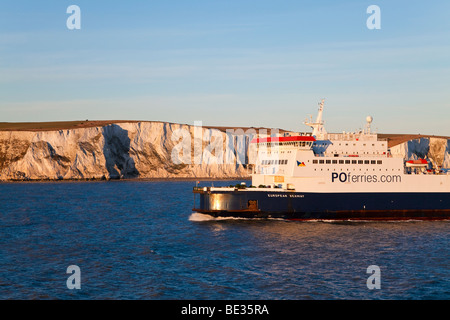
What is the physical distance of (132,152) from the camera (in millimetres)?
120438

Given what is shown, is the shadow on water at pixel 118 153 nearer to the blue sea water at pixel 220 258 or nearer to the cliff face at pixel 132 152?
the cliff face at pixel 132 152

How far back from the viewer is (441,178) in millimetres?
43844

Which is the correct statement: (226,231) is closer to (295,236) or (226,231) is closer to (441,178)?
(295,236)

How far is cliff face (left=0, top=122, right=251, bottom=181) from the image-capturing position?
114 m

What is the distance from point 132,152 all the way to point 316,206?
85.9 m

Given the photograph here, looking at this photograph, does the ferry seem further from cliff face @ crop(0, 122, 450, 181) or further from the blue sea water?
cliff face @ crop(0, 122, 450, 181)

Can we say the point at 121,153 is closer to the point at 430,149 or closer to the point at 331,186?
the point at 430,149

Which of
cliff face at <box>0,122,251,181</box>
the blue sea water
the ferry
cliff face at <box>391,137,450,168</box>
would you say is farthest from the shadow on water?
the ferry

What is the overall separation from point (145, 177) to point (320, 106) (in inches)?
3249

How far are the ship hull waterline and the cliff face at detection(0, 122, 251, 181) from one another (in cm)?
8031

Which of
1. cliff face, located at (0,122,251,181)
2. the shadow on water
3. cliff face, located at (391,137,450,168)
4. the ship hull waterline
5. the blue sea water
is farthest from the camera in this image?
cliff face, located at (391,137,450,168)

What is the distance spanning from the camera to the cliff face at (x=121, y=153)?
114 metres
